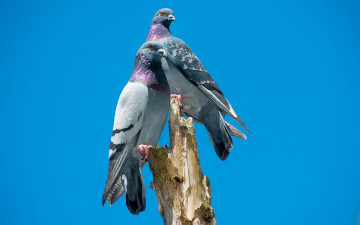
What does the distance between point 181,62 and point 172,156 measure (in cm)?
154

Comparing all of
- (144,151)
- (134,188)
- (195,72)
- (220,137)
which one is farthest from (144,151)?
(195,72)

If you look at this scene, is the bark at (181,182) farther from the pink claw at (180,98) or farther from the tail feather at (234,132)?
the tail feather at (234,132)

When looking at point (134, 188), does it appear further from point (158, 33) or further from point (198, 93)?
point (158, 33)

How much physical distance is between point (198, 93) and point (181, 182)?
157 cm

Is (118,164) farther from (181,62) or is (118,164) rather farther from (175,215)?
(181,62)

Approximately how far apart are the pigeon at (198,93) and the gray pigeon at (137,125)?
0.65m

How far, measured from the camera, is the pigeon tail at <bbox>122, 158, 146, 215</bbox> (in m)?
4.00

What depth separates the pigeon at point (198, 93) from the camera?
4934 millimetres

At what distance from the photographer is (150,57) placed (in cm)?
430

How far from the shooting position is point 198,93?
5.06 metres

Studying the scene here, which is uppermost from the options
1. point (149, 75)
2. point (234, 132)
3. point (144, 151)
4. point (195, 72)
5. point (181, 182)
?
point (195, 72)

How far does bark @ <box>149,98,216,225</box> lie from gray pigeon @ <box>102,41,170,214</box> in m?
0.20

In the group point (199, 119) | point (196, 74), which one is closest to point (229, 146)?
point (199, 119)

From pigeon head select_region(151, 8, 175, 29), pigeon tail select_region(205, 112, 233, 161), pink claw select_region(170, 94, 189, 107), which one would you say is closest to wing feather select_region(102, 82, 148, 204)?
pink claw select_region(170, 94, 189, 107)
